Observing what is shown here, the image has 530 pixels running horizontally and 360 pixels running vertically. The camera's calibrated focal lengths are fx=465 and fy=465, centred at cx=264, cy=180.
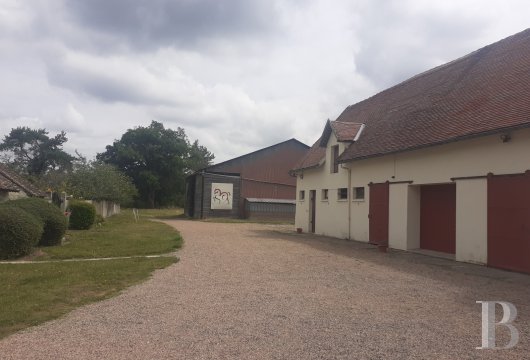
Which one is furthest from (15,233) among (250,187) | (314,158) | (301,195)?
(250,187)

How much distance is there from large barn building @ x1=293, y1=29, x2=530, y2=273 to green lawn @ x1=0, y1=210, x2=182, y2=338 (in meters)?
8.44

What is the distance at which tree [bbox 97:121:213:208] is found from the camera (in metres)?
66.1

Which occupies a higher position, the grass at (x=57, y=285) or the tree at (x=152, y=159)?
the tree at (x=152, y=159)

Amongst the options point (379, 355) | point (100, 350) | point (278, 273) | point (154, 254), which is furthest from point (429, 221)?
point (100, 350)

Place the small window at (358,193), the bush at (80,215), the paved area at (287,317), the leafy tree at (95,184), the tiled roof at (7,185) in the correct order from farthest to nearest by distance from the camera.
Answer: the leafy tree at (95,184) < the bush at (80,215) < the small window at (358,193) < the tiled roof at (7,185) < the paved area at (287,317)

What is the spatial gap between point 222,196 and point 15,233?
99.9 feet

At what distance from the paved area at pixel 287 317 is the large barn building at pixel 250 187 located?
30805mm

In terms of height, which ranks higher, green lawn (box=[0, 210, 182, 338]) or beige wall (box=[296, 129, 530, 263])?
beige wall (box=[296, 129, 530, 263])

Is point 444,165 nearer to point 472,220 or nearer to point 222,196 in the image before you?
point 472,220

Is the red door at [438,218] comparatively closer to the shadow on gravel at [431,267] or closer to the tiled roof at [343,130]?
the shadow on gravel at [431,267]

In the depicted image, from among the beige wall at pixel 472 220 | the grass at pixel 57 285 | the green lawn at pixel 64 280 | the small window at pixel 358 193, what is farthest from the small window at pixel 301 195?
the grass at pixel 57 285

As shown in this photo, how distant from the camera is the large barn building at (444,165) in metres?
12.2

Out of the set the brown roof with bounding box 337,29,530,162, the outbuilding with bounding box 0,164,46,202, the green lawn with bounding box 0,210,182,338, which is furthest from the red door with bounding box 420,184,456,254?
the outbuilding with bounding box 0,164,46,202

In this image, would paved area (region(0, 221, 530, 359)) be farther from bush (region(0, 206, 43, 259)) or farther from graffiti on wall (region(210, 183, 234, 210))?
graffiti on wall (region(210, 183, 234, 210))
